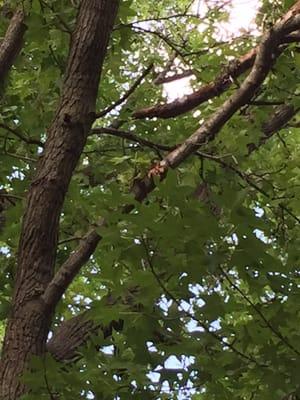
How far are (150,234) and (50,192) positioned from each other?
0.90m

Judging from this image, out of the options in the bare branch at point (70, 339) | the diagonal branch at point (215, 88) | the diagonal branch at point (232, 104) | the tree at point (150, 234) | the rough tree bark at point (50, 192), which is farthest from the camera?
the bare branch at point (70, 339)

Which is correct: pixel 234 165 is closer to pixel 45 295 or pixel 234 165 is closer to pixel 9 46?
pixel 45 295

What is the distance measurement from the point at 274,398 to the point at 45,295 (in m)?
1.03

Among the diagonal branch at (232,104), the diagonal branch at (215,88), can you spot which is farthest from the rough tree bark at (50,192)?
the diagonal branch at (215,88)

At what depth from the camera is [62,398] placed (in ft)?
8.25

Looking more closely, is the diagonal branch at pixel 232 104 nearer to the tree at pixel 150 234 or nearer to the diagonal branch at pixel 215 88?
the tree at pixel 150 234

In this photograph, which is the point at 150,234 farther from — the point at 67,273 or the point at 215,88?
the point at 215,88

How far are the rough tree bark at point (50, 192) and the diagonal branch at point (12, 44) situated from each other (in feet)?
2.79

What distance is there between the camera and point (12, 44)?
4.32 meters

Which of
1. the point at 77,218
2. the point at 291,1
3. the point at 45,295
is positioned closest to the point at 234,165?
the point at 291,1

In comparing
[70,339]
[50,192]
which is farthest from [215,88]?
[70,339]

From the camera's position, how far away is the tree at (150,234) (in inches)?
95.6

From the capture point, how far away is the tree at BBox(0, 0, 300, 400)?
7.97ft

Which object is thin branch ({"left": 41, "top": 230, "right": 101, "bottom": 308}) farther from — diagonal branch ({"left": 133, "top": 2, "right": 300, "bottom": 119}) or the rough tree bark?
diagonal branch ({"left": 133, "top": 2, "right": 300, "bottom": 119})
